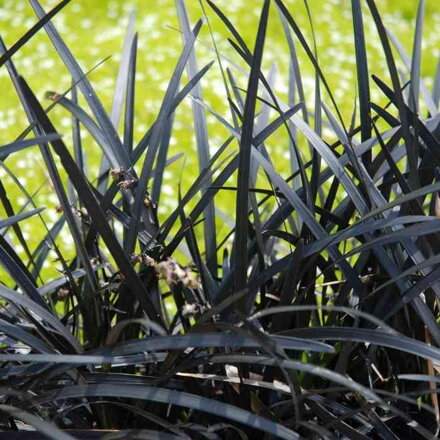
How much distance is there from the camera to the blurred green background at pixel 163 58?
5.87 m

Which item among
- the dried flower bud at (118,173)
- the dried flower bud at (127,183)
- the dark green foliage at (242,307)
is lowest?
the dark green foliage at (242,307)

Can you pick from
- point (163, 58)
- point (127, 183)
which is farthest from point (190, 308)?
point (163, 58)

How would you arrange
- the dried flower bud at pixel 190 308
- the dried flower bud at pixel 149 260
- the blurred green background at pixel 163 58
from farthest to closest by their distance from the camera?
the blurred green background at pixel 163 58, the dried flower bud at pixel 149 260, the dried flower bud at pixel 190 308

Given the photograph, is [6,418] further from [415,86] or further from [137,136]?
[137,136]

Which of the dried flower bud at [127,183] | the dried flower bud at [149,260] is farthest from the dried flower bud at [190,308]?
the dried flower bud at [127,183]

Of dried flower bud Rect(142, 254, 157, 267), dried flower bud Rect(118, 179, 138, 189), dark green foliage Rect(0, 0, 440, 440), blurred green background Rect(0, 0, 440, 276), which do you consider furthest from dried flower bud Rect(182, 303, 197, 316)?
blurred green background Rect(0, 0, 440, 276)

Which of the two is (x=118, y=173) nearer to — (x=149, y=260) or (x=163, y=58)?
(x=149, y=260)

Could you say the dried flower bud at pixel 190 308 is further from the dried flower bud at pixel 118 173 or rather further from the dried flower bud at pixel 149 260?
the dried flower bud at pixel 118 173

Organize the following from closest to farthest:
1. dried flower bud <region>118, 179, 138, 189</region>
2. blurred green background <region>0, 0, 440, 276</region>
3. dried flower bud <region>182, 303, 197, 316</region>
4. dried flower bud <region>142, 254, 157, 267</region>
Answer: dried flower bud <region>182, 303, 197, 316</region> < dried flower bud <region>142, 254, 157, 267</region> < dried flower bud <region>118, 179, 138, 189</region> < blurred green background <region>0, 0, 440, 276</region>

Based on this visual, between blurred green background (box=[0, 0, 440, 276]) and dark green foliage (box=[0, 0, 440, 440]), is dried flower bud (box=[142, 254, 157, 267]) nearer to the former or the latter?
dark green foliage (box=[0, 0, 440, 440])

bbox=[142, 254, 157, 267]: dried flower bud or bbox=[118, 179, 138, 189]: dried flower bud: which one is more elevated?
bbox=[118, 179, 138, 189]: dried flower bud

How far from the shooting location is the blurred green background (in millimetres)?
5871

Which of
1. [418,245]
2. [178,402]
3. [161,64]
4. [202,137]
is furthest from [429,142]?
[161,64]

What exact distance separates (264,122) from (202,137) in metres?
0.27
